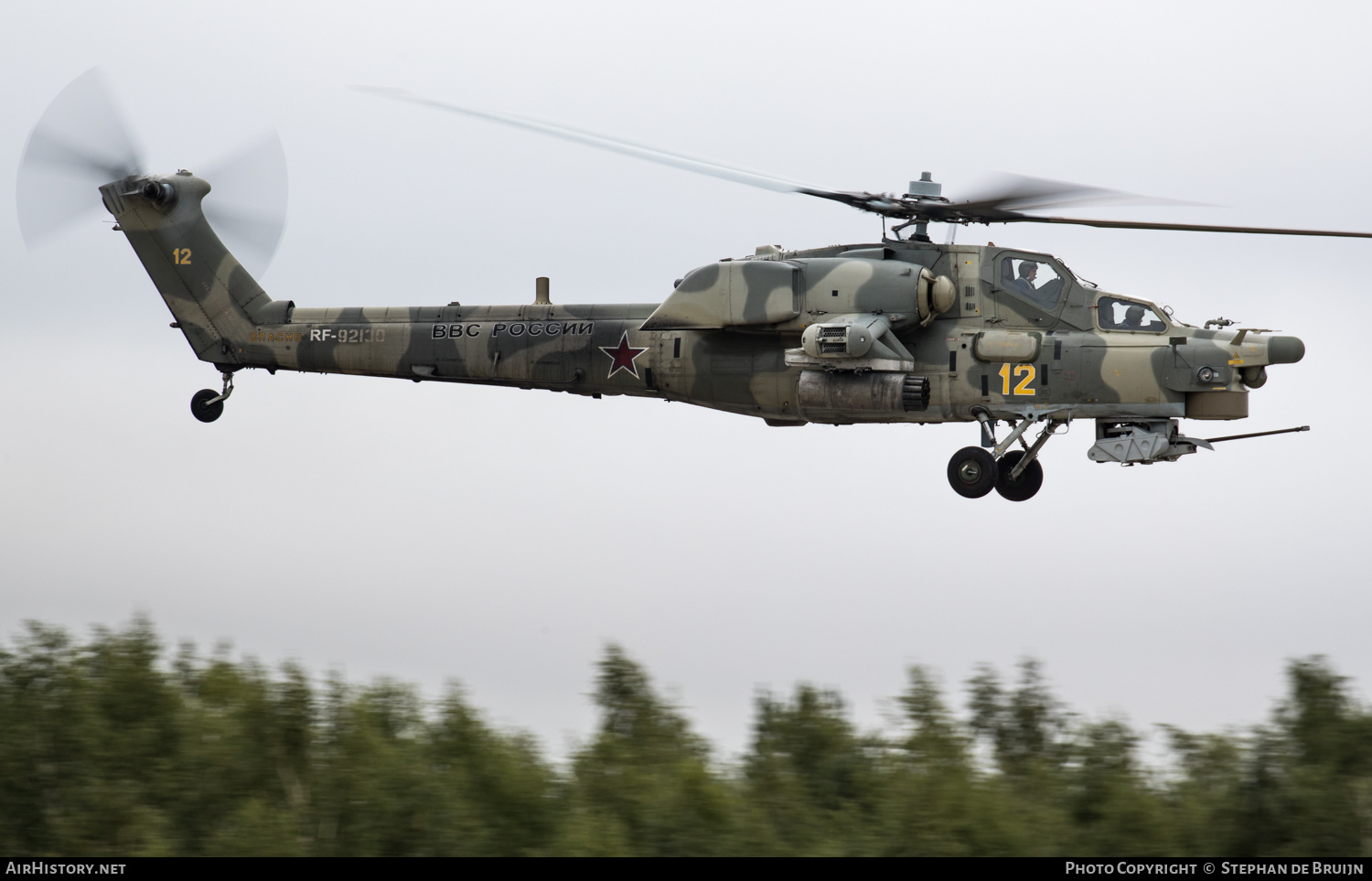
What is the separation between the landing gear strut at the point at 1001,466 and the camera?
21906 millimetres

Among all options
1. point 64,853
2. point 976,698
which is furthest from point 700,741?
point 64,853

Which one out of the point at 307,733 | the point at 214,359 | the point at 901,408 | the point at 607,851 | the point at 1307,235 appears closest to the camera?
the point at 1307,235

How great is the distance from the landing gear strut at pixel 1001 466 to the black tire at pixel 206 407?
501 inches

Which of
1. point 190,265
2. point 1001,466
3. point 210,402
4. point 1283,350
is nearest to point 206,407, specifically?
point 210,402

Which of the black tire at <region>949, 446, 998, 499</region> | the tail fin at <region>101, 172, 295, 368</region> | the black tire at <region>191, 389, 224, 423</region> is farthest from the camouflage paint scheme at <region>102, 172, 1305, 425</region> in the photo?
the black tire at <region>191, 389, 224, 423</region>

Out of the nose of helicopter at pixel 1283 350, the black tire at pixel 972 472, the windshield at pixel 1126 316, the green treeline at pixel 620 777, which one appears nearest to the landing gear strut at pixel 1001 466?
the black tire at pixel 972 472

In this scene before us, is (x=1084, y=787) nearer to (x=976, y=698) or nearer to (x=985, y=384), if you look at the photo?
(x=976, y=698)

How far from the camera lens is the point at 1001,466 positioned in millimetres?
22391

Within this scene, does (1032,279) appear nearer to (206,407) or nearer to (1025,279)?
(1025,279)

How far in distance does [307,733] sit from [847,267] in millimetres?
17092

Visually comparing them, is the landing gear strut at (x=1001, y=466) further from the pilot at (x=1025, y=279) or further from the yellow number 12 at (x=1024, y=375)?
the pilot at (x=1025, y=279)

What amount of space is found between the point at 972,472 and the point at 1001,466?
0.64m

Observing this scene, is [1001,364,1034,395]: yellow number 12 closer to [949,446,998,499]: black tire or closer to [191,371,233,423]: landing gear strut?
[949,446,998,499]: black tire

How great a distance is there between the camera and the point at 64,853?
27.2 m
